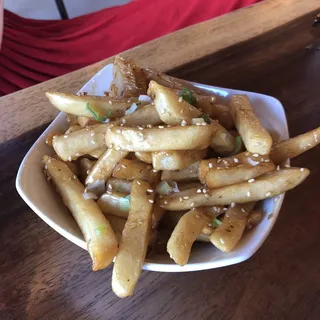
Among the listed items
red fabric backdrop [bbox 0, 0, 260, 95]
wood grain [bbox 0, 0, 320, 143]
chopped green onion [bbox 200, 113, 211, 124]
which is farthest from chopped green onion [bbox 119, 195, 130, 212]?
red fabric backdrop [bbox 0, 0, 260, 95]

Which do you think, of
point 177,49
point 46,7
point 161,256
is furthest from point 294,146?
point 46,7

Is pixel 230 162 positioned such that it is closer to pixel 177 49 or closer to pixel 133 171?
pixel 133 171

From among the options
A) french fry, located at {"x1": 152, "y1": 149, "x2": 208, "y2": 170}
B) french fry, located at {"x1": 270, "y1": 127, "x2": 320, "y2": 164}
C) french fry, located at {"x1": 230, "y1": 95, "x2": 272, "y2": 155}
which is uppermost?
french fry, located at {"x1": 152, "y1": 149, "x2": 208, "y2": 170}

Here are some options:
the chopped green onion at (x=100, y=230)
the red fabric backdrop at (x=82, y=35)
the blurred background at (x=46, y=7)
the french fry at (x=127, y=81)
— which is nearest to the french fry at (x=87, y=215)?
the chopped green onion at (x=100, y=230)

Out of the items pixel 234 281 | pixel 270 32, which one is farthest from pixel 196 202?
pixel 270 32

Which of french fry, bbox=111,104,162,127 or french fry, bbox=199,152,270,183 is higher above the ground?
french fry, bbox=111,104,162,127

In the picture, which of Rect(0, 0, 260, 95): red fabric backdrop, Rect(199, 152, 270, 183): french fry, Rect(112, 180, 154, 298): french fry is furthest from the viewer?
Answer: Rect(0, 0, 260, 95): red fabric backdrop

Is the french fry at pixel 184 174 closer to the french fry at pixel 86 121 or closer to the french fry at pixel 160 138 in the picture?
the french fry at pixel 160 138

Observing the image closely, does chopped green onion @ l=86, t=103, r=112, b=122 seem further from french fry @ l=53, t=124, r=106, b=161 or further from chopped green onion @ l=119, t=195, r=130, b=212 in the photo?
chopped green onion @ l=119, t=195, r=130, b=212
